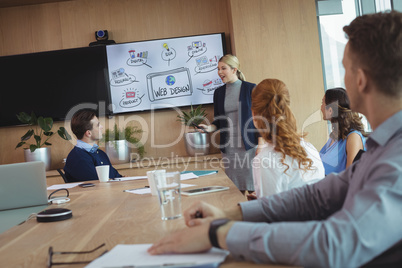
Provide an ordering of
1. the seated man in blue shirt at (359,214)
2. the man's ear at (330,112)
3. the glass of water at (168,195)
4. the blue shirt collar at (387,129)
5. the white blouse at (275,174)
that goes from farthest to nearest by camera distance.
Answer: the man's ear at (330,112) < the white blouse at (275,174) < the glass of water at (168,195) < the blue shirt collar at (387,129) < the seated man in blue shirt at (359,214)

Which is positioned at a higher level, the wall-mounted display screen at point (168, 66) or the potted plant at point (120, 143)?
the wall-mounted display screen at point (168, 66)

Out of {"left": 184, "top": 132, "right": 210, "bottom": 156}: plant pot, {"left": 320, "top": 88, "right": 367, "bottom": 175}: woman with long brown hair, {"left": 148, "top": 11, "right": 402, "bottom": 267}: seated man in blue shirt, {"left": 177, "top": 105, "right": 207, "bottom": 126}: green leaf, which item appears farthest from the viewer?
{"left": 177, "top": 105, "right": 207, "bottom": 126}: green leaf

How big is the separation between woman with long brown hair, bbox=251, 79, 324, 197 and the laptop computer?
3.06 ft

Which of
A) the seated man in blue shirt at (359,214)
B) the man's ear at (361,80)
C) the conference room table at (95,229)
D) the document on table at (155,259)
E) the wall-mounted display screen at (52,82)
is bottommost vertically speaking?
the conference room table at (95,229)

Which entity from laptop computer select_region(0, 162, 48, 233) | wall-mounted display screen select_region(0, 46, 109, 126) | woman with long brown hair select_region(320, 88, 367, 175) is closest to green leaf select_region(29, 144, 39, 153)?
wall-mounted display screen select_region(0, 46, 109, 126)

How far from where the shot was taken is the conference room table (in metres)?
1.01

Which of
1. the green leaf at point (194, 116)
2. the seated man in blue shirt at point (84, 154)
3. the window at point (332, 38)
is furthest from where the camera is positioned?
the green leaf at point (194, 116)

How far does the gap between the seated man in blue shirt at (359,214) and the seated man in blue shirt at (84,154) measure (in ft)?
7.06

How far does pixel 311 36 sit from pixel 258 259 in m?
3.81

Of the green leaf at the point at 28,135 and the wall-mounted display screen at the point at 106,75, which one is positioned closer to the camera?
the green leaf at the point at 28,135

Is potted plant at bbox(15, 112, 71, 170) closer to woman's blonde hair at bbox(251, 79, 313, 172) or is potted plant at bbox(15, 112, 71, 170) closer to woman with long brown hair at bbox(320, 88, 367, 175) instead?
woman with long brown hair at bbox(320, 88, 367, 175)

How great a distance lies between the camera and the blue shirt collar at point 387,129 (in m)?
0.91

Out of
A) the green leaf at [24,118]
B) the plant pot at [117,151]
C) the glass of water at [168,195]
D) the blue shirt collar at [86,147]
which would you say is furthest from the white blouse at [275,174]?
the green leaf at [24,118]

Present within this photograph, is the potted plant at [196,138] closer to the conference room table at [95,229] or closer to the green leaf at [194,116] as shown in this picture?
the green leaf at [194,116]
